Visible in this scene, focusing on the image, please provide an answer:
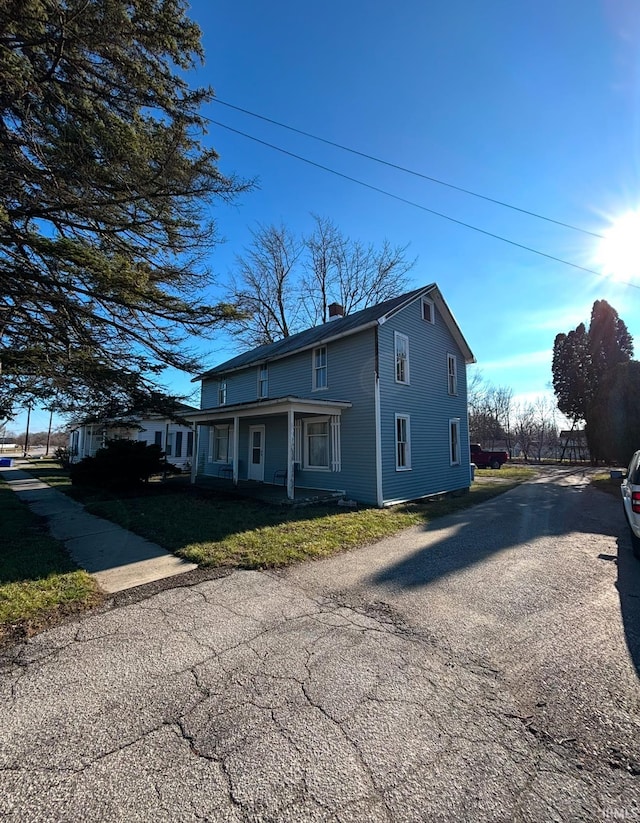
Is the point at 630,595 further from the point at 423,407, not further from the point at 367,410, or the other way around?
the point at 423,407

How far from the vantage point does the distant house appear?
11.5 meters

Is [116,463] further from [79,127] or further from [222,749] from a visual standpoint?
[222,749]

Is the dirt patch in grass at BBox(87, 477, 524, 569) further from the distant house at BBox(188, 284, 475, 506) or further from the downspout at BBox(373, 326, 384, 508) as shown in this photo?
the distant house at BBox(188, 284, 475, 506)

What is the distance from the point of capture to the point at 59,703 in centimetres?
266

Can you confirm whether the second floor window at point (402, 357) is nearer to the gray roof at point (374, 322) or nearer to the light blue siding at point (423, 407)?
the light blue siding at point (423, 407)

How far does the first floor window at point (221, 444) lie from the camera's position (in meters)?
17.3

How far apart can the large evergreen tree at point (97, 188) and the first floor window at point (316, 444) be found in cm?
643

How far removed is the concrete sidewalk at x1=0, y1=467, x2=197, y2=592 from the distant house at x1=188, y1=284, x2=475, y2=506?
14.0ft

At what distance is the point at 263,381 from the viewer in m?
15.9

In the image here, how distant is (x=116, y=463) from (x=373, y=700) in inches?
535

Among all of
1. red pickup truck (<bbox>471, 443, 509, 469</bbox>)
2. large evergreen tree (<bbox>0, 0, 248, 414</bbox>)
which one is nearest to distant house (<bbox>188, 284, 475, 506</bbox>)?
large evergreen tree (<bbox>0, 0, 248, 414</bbox>)

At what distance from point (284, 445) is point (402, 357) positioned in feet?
17.0

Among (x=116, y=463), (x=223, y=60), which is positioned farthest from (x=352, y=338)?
(x=116, y=463)

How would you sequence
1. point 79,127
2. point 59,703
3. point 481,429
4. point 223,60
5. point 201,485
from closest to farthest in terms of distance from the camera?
point 59,703, point 79,127, point 223,60, point 201,485, point 481,429
